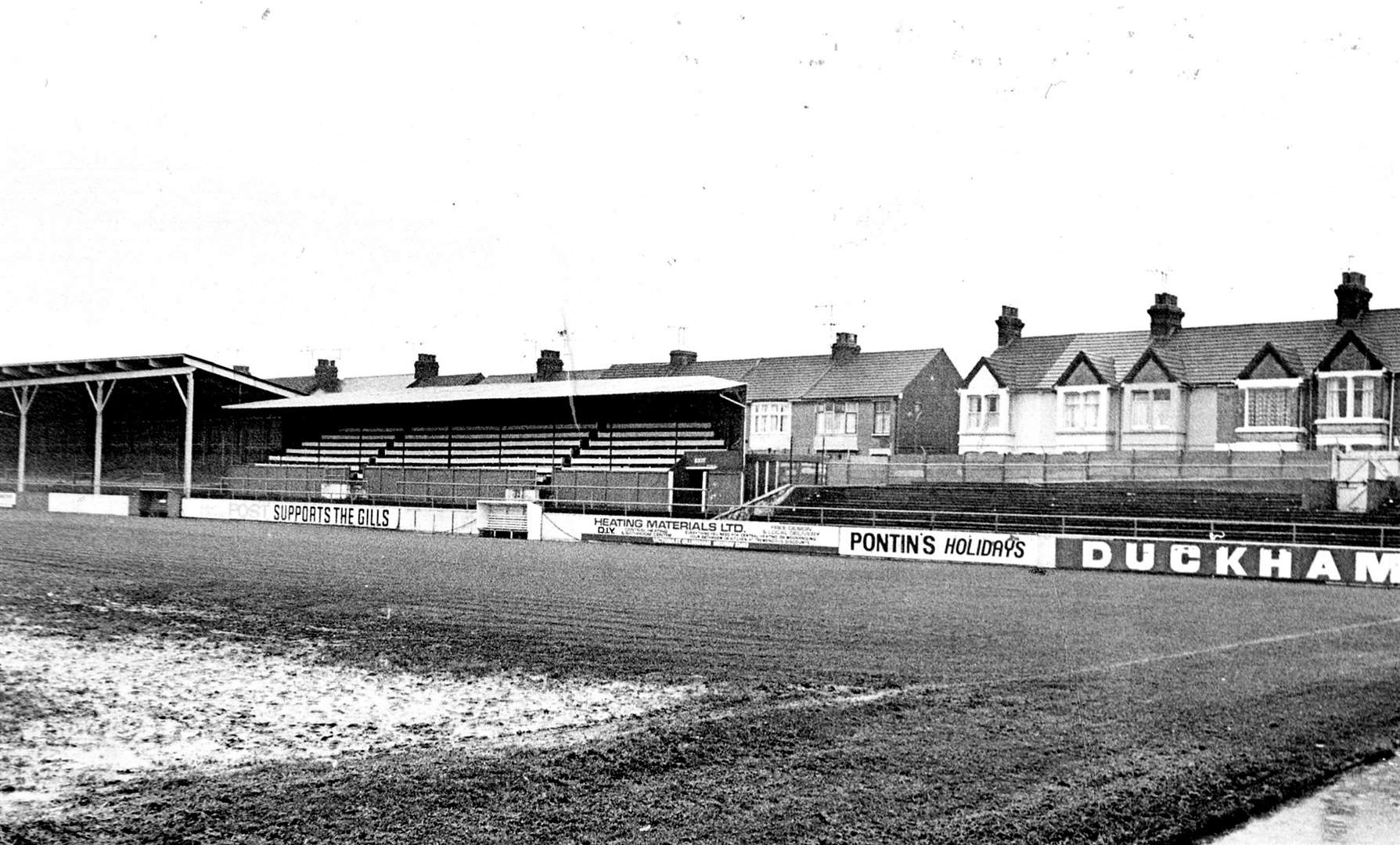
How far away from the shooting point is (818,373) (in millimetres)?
52844

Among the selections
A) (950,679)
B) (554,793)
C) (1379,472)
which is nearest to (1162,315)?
(1379,472)

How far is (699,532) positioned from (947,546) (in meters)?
7.54

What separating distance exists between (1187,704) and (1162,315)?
34.7 metres

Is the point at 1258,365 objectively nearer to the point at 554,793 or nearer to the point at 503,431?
the point at 503,431

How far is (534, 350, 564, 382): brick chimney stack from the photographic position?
199 feet

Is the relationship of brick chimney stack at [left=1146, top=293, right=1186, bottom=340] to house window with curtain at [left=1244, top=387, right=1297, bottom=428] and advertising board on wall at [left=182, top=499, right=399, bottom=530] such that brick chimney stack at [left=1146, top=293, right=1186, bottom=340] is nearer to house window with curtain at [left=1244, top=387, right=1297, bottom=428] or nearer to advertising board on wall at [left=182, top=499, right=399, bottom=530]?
house window with curtain at [left=1244, top=387, right=1297, bottom=428]

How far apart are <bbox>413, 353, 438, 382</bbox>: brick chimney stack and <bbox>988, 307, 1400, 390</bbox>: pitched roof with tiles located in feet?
110

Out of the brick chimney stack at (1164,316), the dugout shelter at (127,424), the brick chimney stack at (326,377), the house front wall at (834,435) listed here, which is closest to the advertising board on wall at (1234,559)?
the brick chimney stack at (1164,316)

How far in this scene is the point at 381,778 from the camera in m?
6.96

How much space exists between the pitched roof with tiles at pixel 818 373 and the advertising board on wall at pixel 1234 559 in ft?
74.9

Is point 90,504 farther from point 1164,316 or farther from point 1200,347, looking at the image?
point 1200,347

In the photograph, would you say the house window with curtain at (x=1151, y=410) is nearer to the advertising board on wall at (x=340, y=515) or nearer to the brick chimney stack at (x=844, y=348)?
the brick chimney stack at (x=844, y=348)

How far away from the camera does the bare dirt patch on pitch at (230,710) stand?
7.37 meters

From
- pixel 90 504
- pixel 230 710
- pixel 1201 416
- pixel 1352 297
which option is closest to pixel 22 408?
pixel 90 504
